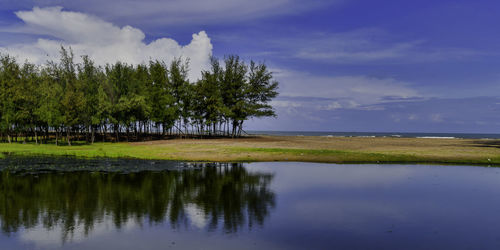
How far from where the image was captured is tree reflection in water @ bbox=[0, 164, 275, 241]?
15.9 meters

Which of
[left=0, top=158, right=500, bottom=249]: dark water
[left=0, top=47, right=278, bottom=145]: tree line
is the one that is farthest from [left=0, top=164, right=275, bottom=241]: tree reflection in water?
[left=0, top=47, right=278, bottom=145]: tree line

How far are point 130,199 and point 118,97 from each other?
65608 mm

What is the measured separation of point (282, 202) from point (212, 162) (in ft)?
71.6

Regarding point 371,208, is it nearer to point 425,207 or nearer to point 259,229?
point 425,207

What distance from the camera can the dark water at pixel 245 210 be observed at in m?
13.6

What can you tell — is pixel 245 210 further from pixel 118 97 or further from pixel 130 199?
pixel 118 97

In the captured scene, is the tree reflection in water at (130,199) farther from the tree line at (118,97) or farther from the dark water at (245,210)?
the tree line at (118,97)

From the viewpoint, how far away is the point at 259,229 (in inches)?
591

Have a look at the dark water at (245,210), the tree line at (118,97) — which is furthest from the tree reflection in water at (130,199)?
the tree line at (118,97)

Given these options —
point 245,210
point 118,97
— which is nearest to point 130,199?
point 245,210

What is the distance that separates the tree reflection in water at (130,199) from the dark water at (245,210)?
0.22ft

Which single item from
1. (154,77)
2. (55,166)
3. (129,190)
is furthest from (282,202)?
(154,77)

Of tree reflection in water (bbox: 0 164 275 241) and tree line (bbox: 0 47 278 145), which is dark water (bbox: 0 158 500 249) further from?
tree line (bbox: 0 47 278 145)

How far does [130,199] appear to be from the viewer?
802 inches
